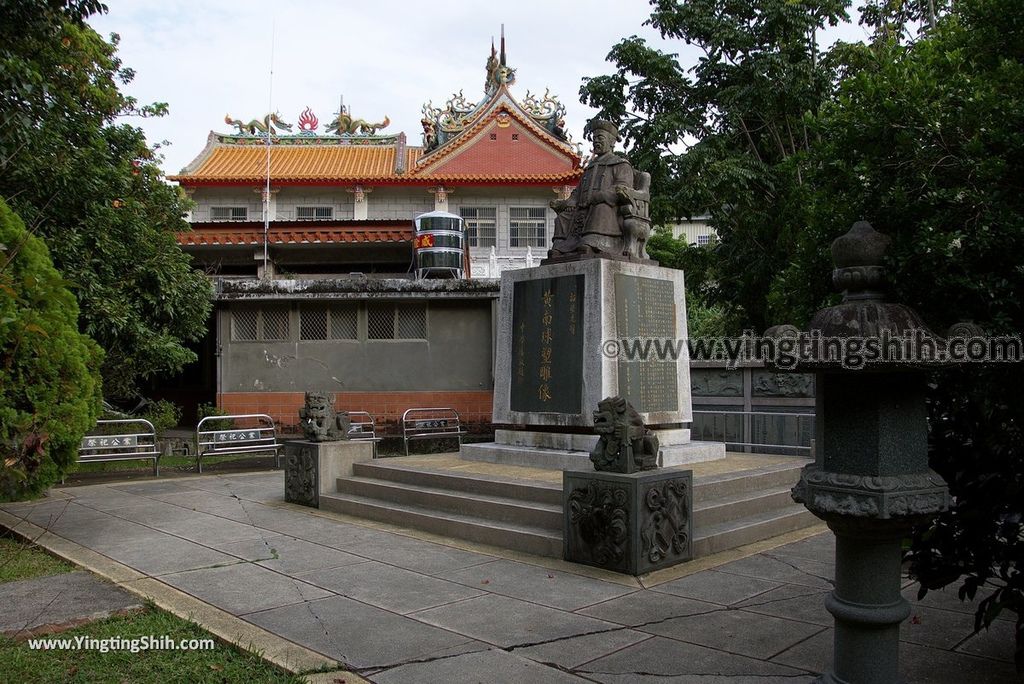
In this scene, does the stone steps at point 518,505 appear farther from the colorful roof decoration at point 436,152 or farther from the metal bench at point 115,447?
the colorful roof decoration at point 436,152

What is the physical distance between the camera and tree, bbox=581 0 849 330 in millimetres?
16062

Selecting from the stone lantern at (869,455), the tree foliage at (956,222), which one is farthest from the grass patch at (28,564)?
the tree foliage at (956,222)

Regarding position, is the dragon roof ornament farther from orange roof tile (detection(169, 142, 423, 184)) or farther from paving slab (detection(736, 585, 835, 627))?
paving slab (detection(736, 585, 835, 627))

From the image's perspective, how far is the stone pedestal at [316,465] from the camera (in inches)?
348

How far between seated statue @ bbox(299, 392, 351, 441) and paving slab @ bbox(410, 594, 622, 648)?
4567 millimetres

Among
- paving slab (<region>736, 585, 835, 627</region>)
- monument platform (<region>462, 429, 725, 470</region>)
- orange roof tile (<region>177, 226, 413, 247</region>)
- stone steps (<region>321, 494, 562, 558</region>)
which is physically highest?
orange roof tile (<region>177, 226, 413, 247</region>)

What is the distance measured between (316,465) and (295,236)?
464 inches

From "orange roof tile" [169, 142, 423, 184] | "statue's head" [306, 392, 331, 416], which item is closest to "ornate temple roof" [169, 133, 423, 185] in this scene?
"orange roof tile" [169, 142, 423, 184]

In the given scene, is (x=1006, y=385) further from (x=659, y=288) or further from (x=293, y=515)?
(x=293, y=515)

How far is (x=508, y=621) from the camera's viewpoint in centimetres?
472

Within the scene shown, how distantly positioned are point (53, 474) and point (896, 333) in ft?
22.8

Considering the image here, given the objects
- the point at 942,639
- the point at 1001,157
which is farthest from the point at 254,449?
the point at 1001,157

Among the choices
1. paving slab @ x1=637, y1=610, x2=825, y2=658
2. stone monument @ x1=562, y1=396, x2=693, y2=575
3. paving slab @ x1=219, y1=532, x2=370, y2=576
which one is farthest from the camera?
paving slab @ x1=219, y1=532, x2=370, y2=576

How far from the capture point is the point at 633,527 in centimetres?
572
